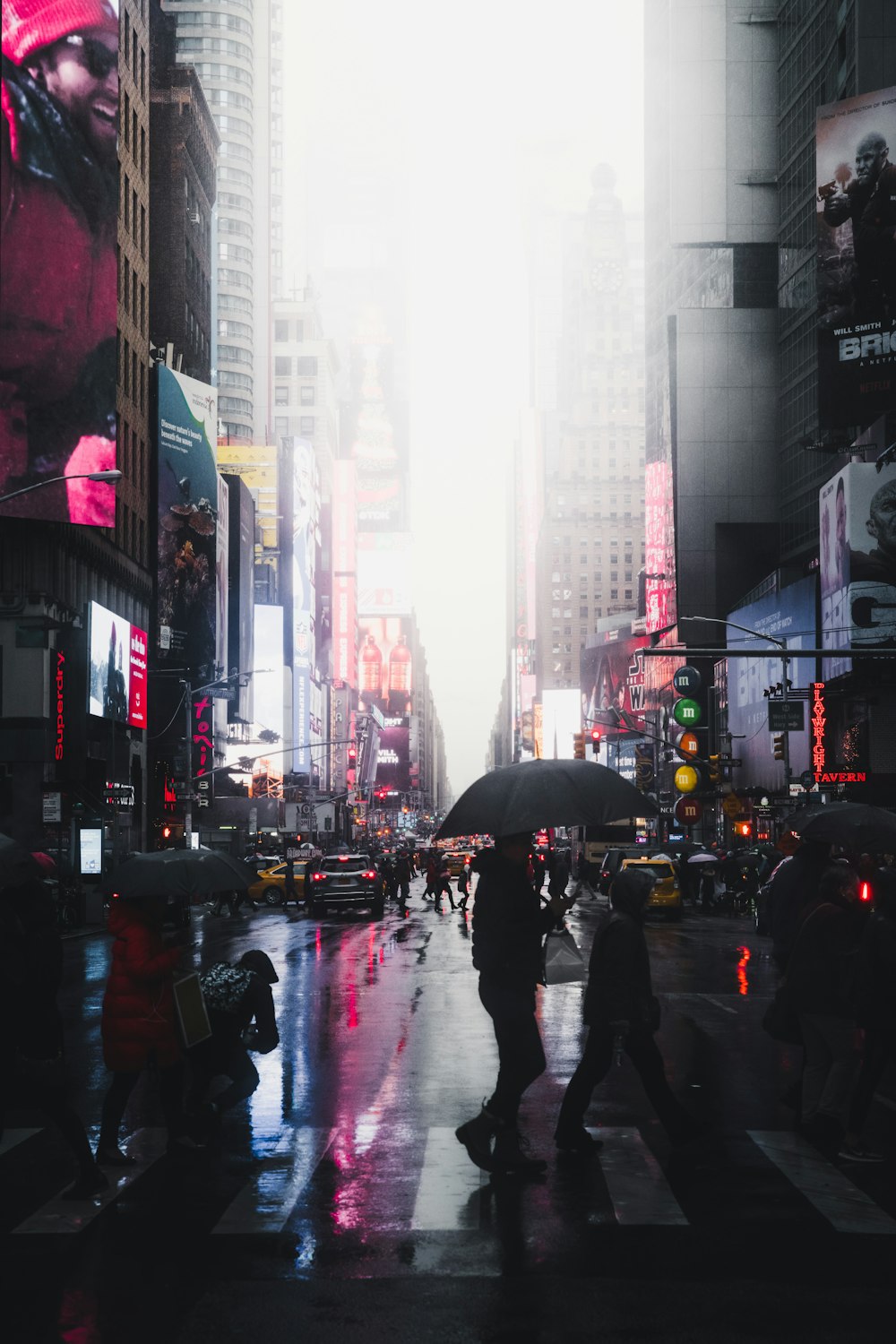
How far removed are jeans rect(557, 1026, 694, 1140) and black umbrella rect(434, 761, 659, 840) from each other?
141 cm

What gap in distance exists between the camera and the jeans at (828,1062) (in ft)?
34.3

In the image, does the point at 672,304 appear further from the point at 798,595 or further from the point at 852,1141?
the point at 852,1141

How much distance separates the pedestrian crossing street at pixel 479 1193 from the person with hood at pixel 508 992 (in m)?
0.24

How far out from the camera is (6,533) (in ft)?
182

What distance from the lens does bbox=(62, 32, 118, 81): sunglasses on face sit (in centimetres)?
5634

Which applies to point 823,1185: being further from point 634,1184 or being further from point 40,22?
point 40,22

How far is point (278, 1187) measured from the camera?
9.49 metres

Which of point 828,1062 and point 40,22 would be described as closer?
point 828,1062

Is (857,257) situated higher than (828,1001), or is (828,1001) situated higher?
(857,257)

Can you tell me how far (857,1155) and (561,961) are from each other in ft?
7.85

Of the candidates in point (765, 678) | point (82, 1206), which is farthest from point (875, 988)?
point (765, 678)

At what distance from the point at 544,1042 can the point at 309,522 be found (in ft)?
384

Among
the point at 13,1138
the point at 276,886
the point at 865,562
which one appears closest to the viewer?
the point at 13,1138

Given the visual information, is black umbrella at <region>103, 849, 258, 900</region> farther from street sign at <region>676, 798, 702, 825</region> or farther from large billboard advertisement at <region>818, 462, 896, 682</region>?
large billboard advertisement at <region>818, 462, 896, 682</region>
